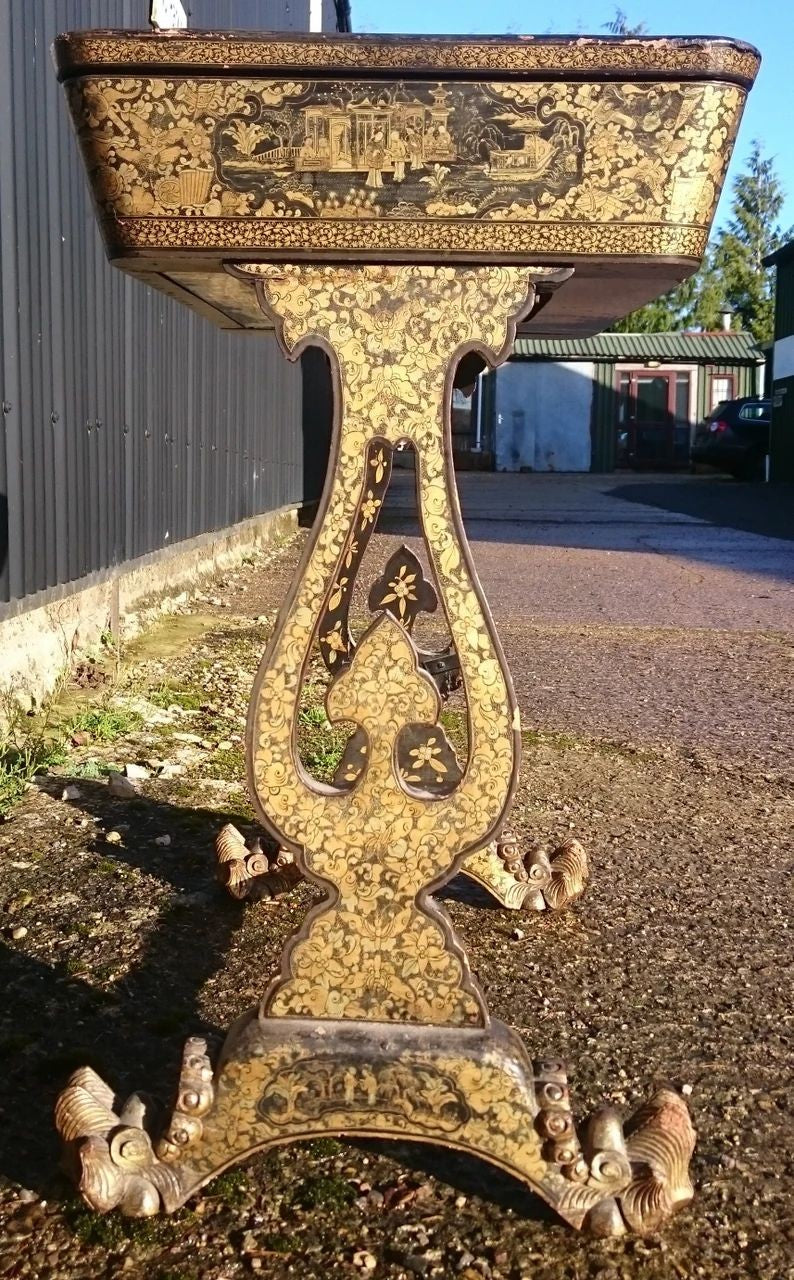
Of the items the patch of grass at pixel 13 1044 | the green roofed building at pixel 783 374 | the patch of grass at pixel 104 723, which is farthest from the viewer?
the green roofed building at pixel 783 374

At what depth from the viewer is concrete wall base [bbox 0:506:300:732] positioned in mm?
3703

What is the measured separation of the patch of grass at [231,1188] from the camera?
158cm

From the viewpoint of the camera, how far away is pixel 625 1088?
185 cm

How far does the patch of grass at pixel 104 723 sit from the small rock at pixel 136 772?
291 mm

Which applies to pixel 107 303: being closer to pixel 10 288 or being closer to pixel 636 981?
pixel 10 288

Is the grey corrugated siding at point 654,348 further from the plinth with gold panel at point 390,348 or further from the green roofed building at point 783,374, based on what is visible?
the plinth with gold panel at point 390,348

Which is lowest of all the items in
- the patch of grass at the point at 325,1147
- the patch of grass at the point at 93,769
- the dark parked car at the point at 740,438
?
the patch of grass at the point at 325,1147

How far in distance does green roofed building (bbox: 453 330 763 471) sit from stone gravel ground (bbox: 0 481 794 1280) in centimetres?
2606

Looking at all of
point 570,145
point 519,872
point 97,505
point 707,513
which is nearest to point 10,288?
point 97,505

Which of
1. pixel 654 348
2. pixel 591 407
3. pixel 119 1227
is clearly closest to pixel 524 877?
pixel 119 1227

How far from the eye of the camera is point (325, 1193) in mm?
1587

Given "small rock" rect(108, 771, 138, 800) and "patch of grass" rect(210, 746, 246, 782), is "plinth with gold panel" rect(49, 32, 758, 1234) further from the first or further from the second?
"patch of grass" rect(210, 746, 246, 782)

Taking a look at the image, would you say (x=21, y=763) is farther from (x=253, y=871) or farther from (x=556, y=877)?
(x=556, y=877)

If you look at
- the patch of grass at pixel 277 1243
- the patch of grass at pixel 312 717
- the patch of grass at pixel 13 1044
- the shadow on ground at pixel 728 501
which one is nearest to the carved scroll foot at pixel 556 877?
the patch of grass at pixel 13 1044
